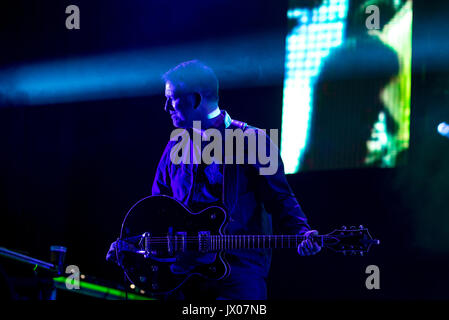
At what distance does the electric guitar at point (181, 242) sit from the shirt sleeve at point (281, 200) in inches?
3.5

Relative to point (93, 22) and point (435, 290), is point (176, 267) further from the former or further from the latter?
point (93, 22)

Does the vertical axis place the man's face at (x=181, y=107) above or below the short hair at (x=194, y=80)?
below

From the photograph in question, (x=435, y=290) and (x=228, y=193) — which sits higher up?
(x=228, y=193)

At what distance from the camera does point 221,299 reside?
10.9ft

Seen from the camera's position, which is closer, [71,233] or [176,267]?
[176,267]

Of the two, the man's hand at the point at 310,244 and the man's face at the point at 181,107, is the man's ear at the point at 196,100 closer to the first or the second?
the man's face at the point at 181,107

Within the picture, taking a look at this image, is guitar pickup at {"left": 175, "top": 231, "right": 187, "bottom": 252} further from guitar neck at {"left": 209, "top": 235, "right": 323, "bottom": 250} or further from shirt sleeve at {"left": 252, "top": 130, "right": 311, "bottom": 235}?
shirt sleeve at {"left": 252, "top": 130, "right": 311, "bottom": 235}

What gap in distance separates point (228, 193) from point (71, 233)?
168cm

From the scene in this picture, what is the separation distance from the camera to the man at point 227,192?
3.33m

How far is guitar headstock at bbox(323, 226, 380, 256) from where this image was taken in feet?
10.4

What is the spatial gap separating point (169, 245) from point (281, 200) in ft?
2.22

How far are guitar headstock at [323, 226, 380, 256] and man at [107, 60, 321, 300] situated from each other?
84 mm

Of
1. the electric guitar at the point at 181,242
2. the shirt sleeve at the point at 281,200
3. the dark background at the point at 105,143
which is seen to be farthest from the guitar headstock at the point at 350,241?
the dark background at the point at 105,143
